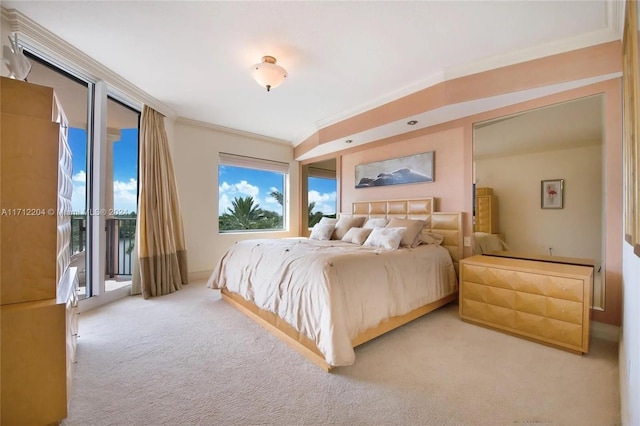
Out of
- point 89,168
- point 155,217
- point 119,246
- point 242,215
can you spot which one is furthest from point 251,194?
point 89,168

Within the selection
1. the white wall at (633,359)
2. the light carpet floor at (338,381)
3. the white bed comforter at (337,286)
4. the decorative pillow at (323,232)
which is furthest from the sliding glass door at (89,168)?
the white wall at (633,359)

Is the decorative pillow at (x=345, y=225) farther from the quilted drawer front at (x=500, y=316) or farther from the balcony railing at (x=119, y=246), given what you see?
the balcony railing at (x=119, y=246)

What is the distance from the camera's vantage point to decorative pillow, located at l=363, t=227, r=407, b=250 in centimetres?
281

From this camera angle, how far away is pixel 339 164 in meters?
4.87

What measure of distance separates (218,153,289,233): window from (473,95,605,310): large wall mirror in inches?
146

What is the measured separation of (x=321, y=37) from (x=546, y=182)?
101 inches

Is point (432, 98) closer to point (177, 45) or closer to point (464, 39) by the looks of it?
point (464, 39)

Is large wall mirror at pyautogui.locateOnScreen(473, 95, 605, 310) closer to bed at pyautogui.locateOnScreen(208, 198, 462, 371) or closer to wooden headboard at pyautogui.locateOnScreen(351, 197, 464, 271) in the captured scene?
wooden headboard at pyautogui.locateOnScreen(351, 197, 464, 271)

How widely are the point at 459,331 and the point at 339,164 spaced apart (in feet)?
10.9

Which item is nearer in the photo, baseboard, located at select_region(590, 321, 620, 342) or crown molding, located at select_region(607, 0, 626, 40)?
crown molding, located at select_region(607, 0, 626, 40)

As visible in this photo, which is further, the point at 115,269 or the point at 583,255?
the point at 115,269

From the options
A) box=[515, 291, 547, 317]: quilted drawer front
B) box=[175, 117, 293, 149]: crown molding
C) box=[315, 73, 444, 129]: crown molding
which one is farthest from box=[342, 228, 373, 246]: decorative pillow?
box=[175, 117, 293, 149]: crown molding

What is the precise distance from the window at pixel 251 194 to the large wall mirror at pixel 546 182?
3696mm

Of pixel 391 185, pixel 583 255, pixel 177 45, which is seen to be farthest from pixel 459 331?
pixel 177 45
